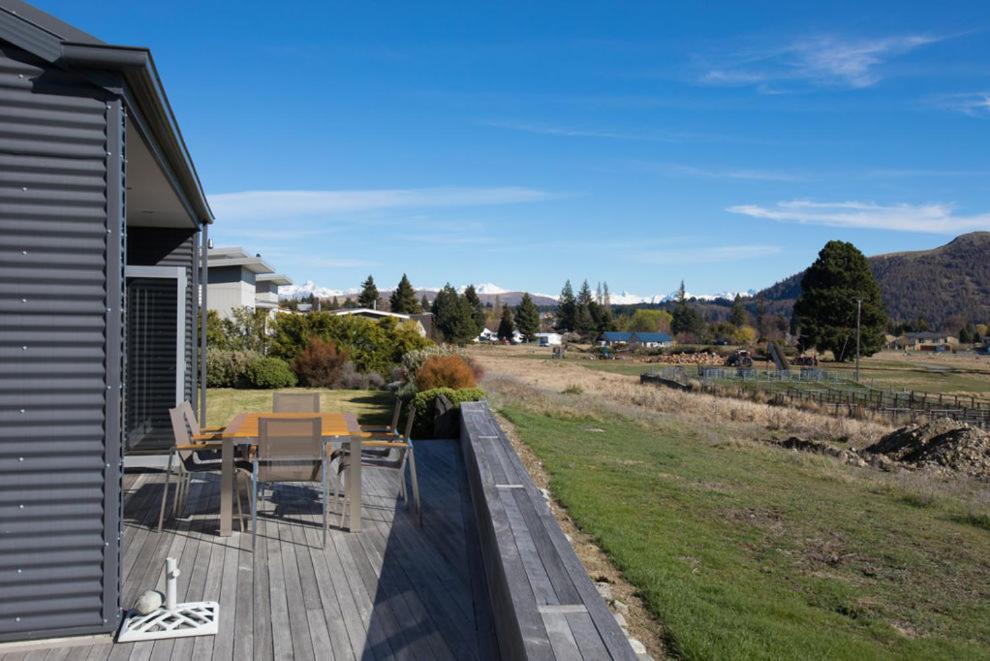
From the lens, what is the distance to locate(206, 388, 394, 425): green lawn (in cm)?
1625

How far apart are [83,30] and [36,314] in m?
1.33

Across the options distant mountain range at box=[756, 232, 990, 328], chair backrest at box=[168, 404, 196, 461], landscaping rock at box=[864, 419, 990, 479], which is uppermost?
distant mountain range at box=[756, 232, 990, 328]

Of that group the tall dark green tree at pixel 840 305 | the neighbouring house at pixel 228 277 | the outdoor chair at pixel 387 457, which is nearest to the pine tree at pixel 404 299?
the tall dark green tree at pixel 840 305

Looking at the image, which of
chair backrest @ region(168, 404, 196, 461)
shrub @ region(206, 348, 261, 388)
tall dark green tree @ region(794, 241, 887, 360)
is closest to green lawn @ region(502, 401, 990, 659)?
chair backrest @ region(168, 404, 196, 461)

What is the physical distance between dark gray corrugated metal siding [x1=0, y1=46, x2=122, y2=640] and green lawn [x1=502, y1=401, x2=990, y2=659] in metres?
2.87

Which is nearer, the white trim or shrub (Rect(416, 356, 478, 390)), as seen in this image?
the white trim

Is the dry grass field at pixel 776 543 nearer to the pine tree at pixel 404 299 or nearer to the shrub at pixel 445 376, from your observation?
the shrub at pixel 445 376

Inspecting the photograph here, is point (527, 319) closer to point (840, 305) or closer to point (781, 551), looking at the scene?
point (840, 305)

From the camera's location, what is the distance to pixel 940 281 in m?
148

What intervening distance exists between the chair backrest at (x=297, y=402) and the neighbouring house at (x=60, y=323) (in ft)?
10.8

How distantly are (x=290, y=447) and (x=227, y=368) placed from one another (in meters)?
17.1

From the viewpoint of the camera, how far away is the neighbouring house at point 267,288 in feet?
129

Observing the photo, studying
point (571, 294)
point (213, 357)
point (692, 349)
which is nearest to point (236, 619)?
point (213, 357)

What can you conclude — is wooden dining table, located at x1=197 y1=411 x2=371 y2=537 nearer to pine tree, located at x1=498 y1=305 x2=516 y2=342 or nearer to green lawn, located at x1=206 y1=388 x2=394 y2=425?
green lawn, located at x1=206 y1=388 x2=394 y2=425
